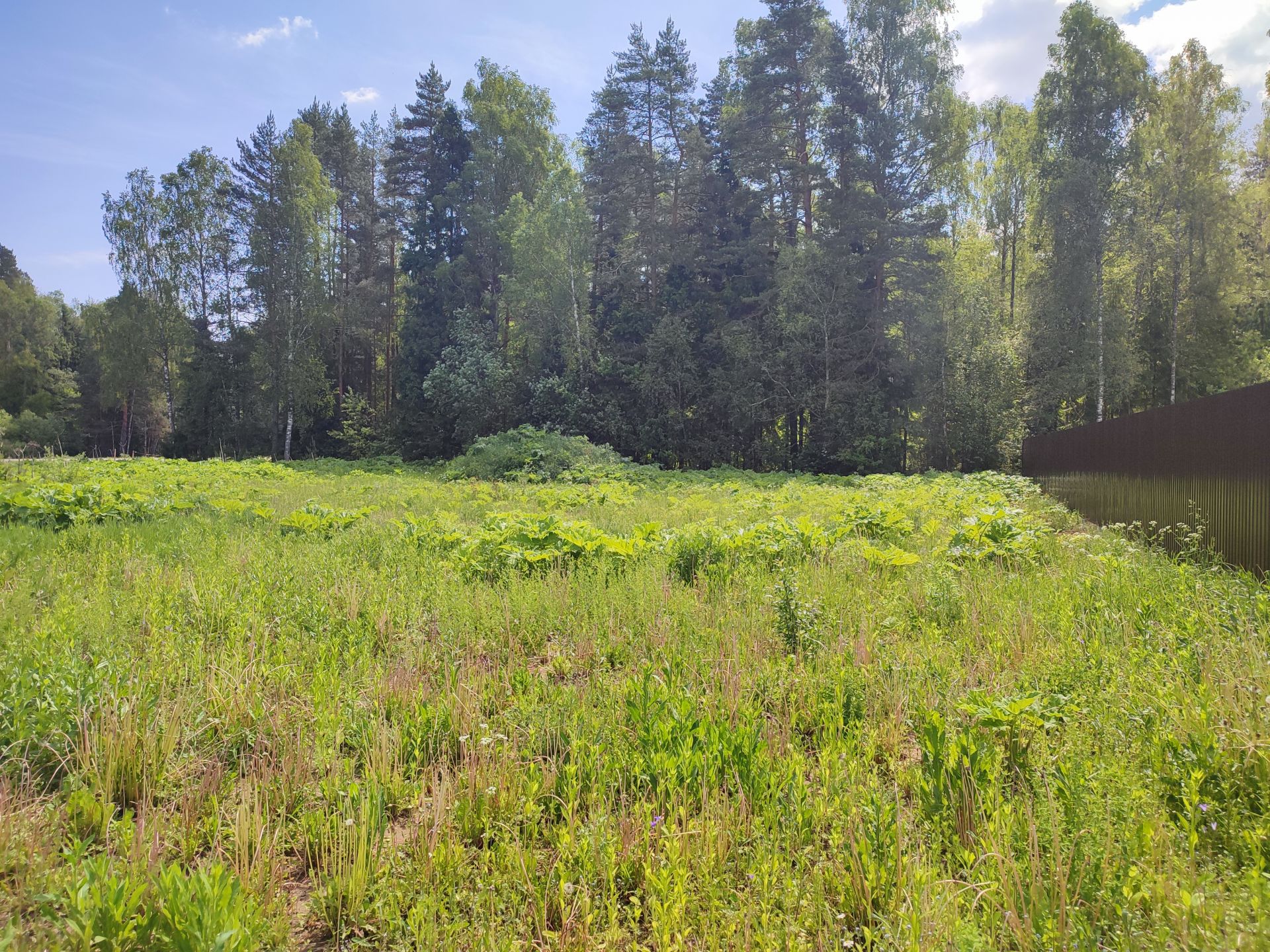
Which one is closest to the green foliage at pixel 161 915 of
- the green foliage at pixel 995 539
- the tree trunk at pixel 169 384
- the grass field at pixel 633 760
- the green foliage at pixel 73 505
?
the grass field at pixel 633 760

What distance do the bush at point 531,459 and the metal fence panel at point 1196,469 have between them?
13.9 meters

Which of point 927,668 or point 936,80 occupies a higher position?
point 936,80

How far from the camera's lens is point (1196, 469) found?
7.41 m

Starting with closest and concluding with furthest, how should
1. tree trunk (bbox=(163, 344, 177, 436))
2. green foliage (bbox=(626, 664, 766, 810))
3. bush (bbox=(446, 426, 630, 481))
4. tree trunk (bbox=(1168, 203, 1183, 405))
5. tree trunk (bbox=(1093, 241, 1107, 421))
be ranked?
green foliage (bbox=(626, 664, 766, 810)) → bush (bbox=(446, 426, 630, 481)) → tree trunk (bbox=(1093, 241, 1107, 421)) → tree trunk (bbox=(1168, 203, 1183, 405)) → tree trunk (bbox=(163, 344, 177, 436))

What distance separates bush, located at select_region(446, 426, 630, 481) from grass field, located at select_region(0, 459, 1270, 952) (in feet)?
49.3

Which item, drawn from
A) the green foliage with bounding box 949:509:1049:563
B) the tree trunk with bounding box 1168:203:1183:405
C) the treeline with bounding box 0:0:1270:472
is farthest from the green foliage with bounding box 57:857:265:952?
the tree trunk with bounding box 1168:203:1183:405

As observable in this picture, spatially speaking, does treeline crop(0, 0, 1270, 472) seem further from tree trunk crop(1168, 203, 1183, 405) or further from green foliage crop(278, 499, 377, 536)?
green foliage crop(278, 499, 377, 536)

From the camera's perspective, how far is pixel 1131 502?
9617mm

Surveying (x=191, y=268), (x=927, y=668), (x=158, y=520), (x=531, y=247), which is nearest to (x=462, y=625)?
(x=927, y=668)

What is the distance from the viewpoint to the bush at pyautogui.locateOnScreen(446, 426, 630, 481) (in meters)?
21.3

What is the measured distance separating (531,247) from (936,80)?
18522 millimetres

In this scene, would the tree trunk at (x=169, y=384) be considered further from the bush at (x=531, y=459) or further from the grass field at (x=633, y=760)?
the grass field at (x=633, y=760)

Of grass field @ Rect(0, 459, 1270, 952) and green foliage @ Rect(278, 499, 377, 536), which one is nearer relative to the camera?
grass field @ Rect(0, 459, 1270, 952)

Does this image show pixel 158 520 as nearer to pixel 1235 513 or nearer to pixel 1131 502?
pixel 1235 513
